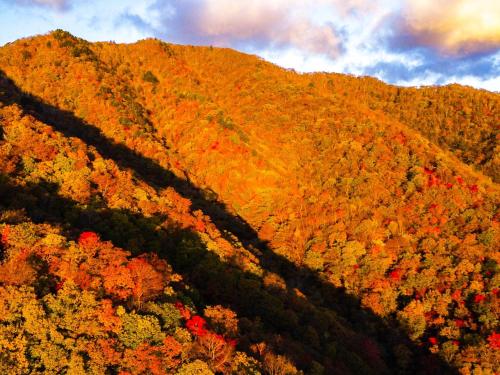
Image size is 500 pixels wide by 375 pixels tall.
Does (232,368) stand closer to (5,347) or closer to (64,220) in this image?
(5,347)

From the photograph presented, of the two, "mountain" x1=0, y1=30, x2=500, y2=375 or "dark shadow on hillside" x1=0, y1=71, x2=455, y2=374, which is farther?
"dark shadow on hillside" x1=0, y1=71, x2=455, y2=374

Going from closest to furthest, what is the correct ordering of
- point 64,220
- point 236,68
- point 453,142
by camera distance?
point 64,220, point 453,142, point 236,68

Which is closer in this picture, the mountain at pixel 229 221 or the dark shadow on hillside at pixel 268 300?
the mountain at pixel 229 221

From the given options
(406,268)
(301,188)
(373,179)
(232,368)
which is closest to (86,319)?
(232,368)

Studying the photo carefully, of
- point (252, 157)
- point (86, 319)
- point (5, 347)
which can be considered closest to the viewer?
point (5, 347)
